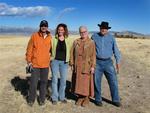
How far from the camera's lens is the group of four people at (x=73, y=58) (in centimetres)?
1037

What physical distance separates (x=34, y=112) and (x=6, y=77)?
527 centimetres

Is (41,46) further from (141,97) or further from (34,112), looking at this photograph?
(141,97)

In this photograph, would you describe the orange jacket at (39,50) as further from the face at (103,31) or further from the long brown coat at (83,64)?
the face at (103,31)

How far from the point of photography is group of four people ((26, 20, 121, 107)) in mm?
10367

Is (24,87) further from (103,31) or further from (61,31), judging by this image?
(103,31)

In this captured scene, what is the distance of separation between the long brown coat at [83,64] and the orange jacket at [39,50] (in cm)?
72

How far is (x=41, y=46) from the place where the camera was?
33.9ft

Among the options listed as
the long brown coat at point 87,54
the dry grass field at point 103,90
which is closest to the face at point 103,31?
the long brown coat at point 87,54

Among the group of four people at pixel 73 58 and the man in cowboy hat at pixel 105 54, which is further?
the man in cowboy hat at pixel 105 54

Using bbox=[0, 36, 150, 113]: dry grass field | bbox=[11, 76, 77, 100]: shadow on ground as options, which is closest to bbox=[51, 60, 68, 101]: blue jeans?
bbox=[0, 36, 150, 113]: dry grass field

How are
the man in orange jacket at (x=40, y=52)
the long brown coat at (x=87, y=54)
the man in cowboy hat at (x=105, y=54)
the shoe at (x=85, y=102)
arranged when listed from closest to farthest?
the man in orange jacket at (x=40, y=52) → the long brown coat at (x=87, y=54) → the man in cowboy hat at (x=105, y=54) → the shoe at (x=85, y=102)

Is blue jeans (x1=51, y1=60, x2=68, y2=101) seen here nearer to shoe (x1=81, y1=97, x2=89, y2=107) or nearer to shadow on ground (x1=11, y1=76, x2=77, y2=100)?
shoe (x1=81, y1=97, x2=89, y2=107)

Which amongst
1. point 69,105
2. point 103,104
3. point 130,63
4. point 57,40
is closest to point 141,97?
point 103,104

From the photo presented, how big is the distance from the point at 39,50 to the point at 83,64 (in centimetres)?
123
